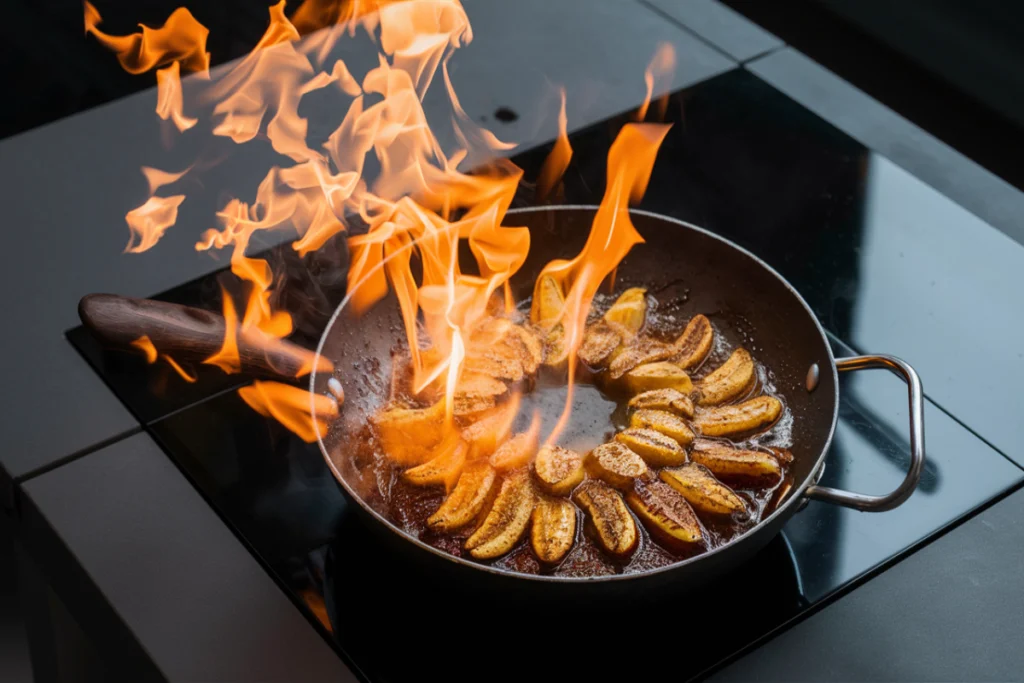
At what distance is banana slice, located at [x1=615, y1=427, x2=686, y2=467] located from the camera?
1444 mm

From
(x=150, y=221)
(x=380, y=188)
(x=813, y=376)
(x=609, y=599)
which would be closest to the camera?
(x=609, y=599)

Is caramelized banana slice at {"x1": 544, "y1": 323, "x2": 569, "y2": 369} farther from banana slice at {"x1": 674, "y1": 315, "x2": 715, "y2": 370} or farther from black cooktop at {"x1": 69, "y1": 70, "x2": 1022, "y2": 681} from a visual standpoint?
black cooktop at {"x1": 69, "y1": 70, "x2": 1022, "y2": 681}

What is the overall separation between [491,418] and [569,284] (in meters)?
0.35

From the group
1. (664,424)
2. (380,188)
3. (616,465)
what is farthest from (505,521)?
(380,188)

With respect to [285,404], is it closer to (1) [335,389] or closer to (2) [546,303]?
(1) [335,389]

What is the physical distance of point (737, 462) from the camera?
144 cm

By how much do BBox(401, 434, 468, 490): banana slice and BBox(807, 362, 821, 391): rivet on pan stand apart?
0.52 metres

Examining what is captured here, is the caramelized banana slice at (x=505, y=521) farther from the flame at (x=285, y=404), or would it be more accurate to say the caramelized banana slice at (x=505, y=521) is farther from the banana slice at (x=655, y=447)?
the flame at (x=285, y=404)

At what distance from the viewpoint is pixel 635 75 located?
238 centimetres

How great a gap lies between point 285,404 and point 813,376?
0.80 m

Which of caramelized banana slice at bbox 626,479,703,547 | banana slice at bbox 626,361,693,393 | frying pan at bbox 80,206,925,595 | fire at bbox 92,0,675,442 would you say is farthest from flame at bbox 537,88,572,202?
caramelized banana slice at bbox 626,479,703,547

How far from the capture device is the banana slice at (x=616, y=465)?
55.5 inches

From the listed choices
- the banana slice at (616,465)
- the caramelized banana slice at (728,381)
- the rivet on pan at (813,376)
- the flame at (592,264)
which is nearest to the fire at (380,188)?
the flame at (592,264)

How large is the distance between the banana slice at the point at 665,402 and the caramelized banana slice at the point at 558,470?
0.48 ft
